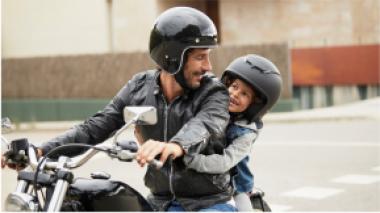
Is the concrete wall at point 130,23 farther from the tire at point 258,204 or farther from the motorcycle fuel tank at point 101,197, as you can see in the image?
the motorcycle fuel tank at point 101,197

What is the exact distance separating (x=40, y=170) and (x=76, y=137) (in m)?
0.57

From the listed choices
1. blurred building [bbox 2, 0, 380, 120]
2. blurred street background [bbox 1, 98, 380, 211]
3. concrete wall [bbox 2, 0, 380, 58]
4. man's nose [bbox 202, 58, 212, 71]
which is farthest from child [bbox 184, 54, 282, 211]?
concrete wall [bbox 2, 0, 380, 58]

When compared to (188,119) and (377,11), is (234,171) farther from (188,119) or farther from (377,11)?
(377,11)

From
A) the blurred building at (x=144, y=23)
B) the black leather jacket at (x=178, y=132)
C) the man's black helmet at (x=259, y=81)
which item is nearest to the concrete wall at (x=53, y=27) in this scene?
the blurred building at (x=144, y=23)

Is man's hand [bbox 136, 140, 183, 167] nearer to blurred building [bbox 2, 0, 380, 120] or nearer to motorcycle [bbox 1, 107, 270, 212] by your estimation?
motorcycle [bbox 1, 107, 270, 212]

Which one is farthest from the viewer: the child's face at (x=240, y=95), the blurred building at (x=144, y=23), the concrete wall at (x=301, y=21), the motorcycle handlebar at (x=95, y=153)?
the blurred building at (x=144, y=23)

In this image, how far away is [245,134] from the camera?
11.4 feet

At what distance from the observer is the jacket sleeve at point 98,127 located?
3171 mm

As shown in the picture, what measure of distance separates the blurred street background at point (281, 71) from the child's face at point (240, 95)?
389 cm

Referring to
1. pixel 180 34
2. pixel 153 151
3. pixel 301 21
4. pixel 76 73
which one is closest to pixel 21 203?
pixel 153 151

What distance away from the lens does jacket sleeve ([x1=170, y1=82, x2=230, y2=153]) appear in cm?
274

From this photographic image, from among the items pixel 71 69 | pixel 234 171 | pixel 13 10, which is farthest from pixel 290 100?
pixel 234 171

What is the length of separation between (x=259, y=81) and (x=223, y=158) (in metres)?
0.78

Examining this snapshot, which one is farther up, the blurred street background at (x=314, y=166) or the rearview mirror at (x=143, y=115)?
the rearview mirror at (x=143, y=115)
